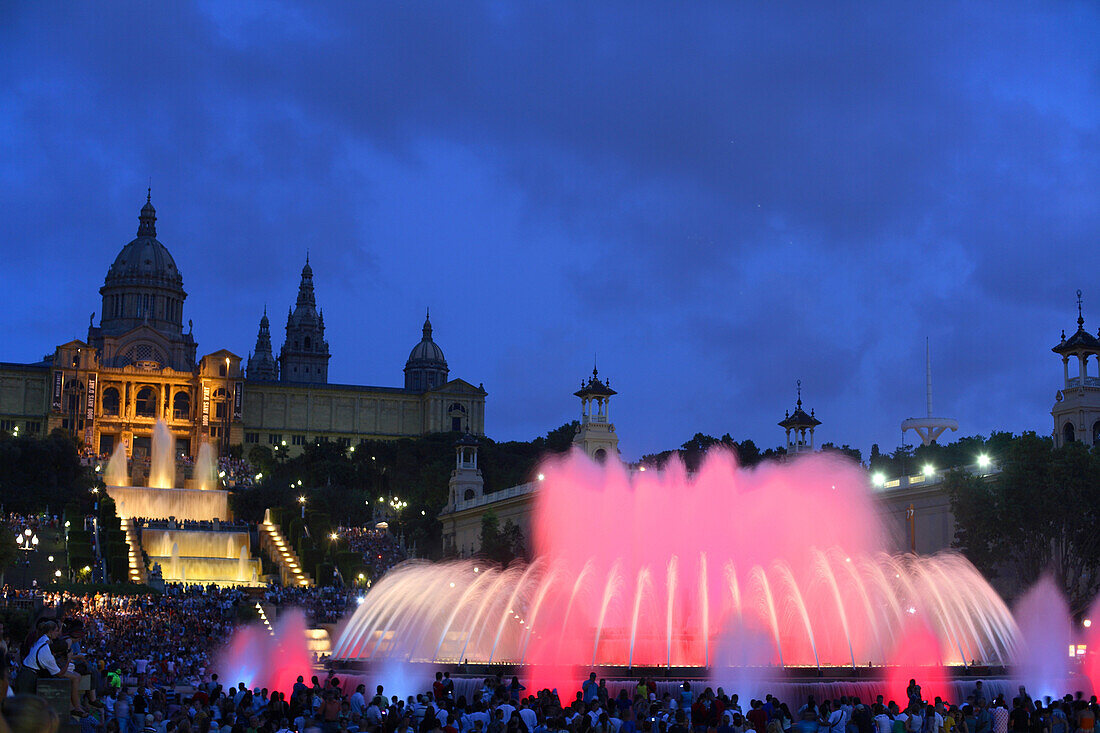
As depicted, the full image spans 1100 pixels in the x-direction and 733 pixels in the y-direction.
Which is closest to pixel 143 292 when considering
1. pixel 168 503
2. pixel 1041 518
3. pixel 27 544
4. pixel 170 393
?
pixel 170 393

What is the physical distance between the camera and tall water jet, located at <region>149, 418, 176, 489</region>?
116m

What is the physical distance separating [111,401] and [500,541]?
267 ft

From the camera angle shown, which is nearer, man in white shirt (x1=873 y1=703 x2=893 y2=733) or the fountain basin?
man in white shirt (x1=873 y1=703 x2=893 y2=733)

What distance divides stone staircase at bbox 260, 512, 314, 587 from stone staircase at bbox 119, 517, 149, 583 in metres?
7.43

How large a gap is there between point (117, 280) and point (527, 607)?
403 ft

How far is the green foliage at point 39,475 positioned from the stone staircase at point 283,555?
1579 cm

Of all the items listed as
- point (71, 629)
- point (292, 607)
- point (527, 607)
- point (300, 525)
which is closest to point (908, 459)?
point (300, 525)

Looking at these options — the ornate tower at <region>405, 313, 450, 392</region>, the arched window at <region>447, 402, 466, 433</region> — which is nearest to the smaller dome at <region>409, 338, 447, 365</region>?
the ornate tower at <region>405, 313, 450, 392</region>

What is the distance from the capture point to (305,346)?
18288 centimetres

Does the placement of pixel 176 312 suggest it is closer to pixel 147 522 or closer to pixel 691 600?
pixel 147 522

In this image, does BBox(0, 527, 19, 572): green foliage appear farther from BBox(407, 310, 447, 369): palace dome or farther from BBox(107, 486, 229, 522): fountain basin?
BBox(407, 310, 447, 369): palace dome

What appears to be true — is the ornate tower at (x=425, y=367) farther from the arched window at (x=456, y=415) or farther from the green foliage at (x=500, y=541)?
the green foliage at (x=500, y=541)

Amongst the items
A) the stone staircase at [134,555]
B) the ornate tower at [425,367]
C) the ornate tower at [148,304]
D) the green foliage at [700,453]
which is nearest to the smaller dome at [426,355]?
the ornate tower at [425,367]

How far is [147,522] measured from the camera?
82.9 meters
